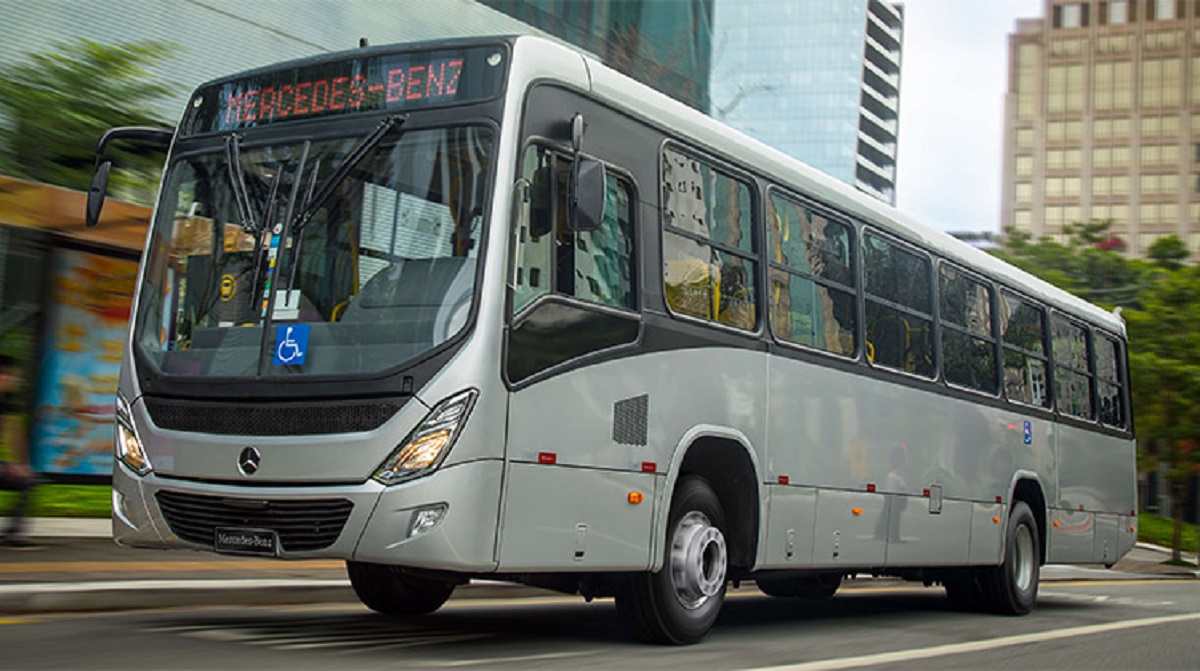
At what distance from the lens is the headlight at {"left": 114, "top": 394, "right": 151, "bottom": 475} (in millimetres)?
7711

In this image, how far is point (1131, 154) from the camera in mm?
128125

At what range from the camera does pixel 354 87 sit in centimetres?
784

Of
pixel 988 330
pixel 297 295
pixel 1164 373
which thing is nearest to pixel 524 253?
pixel 297 295

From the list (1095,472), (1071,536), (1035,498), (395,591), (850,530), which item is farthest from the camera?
(1095,472)

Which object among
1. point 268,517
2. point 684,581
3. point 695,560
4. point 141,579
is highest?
point 268,517

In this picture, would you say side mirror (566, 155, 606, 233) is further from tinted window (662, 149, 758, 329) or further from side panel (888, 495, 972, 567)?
side panel (888, 495, 972, 567)

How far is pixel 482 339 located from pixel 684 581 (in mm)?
2340

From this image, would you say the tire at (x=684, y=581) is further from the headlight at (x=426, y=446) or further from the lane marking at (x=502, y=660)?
the headlight at (x=426, y=446)


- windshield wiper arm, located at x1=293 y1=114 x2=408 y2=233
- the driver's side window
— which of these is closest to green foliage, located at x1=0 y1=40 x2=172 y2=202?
windshield wiper arm, located at x1=293 y1=114 x2=408 y2=233

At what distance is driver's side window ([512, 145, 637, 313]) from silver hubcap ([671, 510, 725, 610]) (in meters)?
1.42

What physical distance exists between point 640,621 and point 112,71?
8.50 m

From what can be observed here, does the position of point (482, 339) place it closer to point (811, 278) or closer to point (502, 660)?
point (502, 660)

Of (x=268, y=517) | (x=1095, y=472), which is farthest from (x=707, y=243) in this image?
(x=1095, y=472)

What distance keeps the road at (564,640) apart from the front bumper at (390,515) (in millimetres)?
529
